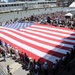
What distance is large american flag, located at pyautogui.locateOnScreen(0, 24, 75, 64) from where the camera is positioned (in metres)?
12.7

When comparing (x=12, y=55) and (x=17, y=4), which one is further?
(x=17, y=4)

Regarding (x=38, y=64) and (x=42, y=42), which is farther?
(x=42, y=42)

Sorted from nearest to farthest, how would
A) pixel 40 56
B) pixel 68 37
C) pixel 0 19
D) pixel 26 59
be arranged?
1. pixel 26 59
2. pixel 40 56
3. pixel 68 37
4. pixel 0 19

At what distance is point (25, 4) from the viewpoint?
212 ft

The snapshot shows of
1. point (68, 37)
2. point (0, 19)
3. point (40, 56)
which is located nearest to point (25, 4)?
point (0, 19)

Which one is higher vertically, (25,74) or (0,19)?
(0,19)

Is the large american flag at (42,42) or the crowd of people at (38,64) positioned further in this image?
the large american flag at (42,42)

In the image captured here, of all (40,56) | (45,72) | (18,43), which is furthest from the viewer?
(18,43)

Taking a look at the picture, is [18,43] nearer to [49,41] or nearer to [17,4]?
[49,41]

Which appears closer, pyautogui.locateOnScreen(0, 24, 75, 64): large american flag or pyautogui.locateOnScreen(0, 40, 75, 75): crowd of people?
pyautogui.locateOnScreen(0, 40, 75, 75): crowd of people

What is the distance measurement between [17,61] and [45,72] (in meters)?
2.62

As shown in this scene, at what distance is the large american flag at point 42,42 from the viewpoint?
12685mm

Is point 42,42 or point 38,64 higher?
point 42,42

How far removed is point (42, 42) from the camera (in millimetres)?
15422
